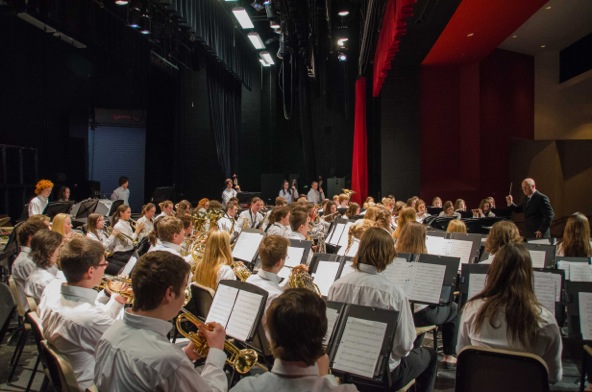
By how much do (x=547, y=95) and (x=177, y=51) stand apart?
9787mm

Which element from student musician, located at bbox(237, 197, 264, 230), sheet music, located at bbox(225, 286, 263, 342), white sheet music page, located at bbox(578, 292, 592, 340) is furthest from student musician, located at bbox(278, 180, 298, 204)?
white sheet music page, located at bbox(578, 292, 592, 340)

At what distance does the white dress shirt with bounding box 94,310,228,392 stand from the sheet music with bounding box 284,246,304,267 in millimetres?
3018

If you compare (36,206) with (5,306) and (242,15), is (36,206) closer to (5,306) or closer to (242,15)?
(242,15)

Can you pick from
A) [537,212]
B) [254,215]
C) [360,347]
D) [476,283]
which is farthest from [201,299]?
[537,212]

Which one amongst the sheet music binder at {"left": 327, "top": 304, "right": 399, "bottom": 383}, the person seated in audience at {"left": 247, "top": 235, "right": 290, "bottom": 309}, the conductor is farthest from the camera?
the conductor

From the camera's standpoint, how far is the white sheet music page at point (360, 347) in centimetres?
239

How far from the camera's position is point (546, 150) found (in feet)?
44.7

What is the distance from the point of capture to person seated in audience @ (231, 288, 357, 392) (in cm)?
164

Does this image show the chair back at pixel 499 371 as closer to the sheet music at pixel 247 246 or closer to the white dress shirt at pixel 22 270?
the sheet music at pixel 247 246

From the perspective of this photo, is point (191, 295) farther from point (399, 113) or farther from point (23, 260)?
point (399, 113)

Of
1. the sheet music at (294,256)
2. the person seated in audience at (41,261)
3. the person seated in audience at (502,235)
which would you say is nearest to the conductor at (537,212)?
the person seated in audience at (502,235)

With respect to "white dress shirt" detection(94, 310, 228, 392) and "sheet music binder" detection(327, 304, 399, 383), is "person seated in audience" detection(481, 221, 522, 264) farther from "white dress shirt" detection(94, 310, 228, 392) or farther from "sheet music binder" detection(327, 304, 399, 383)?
"white dress shirt" detection(94, 310, 228, 392)

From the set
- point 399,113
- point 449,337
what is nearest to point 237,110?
point 399,113

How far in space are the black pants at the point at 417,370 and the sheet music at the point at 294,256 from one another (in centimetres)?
194
